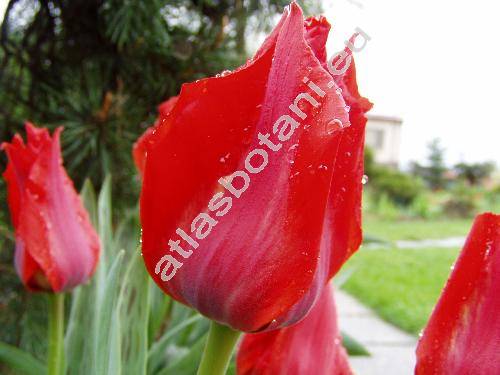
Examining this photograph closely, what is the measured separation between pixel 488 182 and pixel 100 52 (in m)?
16.3

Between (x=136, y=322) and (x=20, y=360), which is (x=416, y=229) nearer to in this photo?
(x=20, y=360)

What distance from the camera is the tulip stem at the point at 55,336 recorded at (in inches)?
14.0

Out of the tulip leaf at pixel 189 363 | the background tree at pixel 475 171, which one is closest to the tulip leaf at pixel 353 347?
the tulip leaf at pixel 189 363

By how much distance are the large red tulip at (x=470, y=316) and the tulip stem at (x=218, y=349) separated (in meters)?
0.07

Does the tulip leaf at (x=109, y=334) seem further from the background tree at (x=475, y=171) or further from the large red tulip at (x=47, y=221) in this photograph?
the background tree at (x=475, y=171)

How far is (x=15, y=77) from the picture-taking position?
2.95 feet

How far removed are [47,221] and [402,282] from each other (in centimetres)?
335

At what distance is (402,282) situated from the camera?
3.52 m

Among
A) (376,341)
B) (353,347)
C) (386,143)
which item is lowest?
(386,143)

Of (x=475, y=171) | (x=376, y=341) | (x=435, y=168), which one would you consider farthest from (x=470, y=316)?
(x=435, y=168)

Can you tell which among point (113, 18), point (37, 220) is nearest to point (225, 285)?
point (37, 220)

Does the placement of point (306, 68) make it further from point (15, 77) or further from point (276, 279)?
point (15, 77)

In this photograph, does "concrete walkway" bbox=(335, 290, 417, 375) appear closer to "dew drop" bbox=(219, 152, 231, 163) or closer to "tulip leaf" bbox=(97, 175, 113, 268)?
"tulip leaf" bbox=(97, 175, 113, 268)

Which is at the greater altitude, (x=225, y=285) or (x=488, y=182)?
(x=225, y=285)
